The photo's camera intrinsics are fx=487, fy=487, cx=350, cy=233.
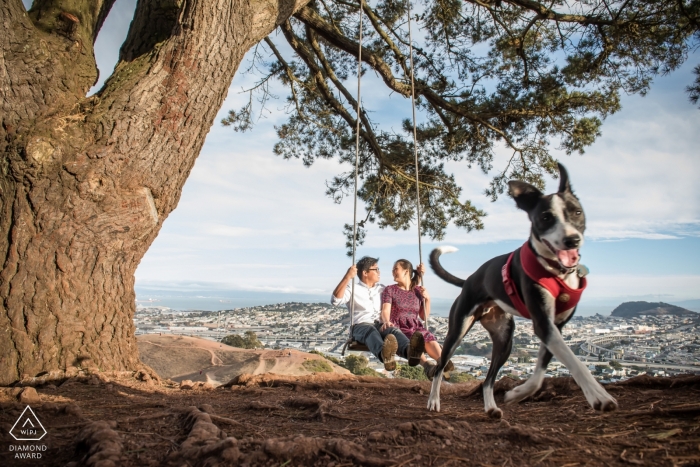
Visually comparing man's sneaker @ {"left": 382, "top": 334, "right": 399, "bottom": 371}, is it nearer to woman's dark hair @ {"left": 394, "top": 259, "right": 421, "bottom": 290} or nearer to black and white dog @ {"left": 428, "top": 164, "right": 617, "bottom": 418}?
woman's dark hair @ {"left": 394, "top": 259, "right": 421, "bottom": 290}

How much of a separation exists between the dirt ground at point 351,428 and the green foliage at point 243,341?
19.3ft

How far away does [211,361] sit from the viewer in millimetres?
6293

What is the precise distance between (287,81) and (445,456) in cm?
744

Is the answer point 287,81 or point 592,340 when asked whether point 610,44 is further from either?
point 287,81

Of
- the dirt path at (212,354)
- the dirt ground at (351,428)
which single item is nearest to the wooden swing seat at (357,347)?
the dirt ground at (351,428)

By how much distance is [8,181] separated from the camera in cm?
374

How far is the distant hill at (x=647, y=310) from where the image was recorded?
245 inches

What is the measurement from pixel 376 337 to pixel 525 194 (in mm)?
2498

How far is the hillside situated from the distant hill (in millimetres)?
3830

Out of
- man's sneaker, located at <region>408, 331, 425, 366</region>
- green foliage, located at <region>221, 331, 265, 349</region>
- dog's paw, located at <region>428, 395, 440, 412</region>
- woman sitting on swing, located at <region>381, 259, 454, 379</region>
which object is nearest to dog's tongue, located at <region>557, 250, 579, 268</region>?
dog's paw, located at <region>428, 395, 440, 412</region>

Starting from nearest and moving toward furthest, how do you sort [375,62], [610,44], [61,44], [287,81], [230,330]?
[61,44]
[610,44]
[375,62]
[287,81]
[230,330]

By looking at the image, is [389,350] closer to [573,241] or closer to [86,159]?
[573,241]

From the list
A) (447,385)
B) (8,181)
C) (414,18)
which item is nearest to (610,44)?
(414,18)

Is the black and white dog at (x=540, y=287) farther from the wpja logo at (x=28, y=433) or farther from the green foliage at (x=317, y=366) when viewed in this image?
the green foliage at (x=317, y=366)
